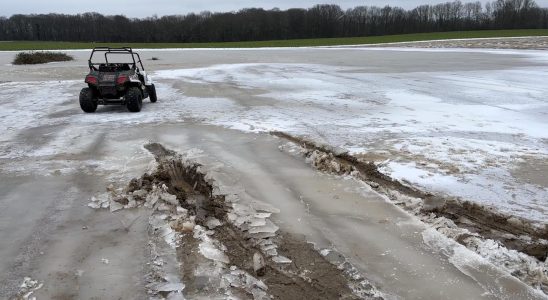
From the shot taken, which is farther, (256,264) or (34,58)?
(34,58)

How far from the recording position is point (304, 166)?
6.81 metres

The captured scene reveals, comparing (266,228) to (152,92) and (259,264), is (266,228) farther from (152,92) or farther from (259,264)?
(152,92)

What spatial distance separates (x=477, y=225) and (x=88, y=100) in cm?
953

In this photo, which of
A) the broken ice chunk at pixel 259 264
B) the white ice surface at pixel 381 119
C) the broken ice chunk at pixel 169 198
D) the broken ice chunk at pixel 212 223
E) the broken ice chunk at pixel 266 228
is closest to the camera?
the broken ice chunk at pixel 259 264

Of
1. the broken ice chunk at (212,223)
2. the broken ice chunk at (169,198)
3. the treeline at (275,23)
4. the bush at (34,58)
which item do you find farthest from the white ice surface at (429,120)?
the treeline at (275,23)

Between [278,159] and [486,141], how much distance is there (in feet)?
12.2

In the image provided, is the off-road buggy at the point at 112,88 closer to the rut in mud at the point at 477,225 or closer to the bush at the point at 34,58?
the rut in mud at the point at 477,225

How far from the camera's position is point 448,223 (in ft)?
15.7

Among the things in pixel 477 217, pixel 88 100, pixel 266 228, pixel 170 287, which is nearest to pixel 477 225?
pixel 477 217

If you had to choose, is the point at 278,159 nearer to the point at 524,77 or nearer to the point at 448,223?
the point at 448,223

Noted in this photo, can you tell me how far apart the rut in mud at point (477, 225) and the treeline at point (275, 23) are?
84.0 m

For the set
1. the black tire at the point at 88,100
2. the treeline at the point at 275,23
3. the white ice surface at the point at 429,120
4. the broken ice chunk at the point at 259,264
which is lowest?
the broken ice chunk at the point at 259,264

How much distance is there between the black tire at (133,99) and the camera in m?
11.2

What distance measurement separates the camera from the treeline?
88562 mm
